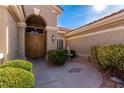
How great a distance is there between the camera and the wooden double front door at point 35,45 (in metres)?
10.8

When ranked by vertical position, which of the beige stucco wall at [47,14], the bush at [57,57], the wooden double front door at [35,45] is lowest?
the bush at [57,57]

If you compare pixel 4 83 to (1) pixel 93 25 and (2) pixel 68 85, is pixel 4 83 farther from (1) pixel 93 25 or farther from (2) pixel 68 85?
(1) pixel 93 25

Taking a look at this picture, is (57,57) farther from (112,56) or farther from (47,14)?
(47,14)

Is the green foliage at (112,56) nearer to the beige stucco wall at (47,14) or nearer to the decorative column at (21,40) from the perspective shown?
the beige stucco wall at (47,14)

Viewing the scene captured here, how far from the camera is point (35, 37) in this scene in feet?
37.0

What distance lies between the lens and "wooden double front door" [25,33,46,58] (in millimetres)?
10844

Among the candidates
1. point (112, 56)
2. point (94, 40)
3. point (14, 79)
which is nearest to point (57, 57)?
point (112, 56)

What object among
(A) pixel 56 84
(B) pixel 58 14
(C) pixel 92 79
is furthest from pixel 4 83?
(B) pixel 58 14

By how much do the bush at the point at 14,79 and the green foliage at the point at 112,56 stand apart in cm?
471

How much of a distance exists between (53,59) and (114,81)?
457 centimetres

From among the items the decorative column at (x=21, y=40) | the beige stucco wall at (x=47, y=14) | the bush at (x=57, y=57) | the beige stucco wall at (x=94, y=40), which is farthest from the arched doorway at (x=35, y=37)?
the beige stucco wall at (x=94, y=40)

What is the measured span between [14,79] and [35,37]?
844 cm

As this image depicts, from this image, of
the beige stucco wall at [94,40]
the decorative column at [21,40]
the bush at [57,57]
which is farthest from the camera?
the decorative column at [21,40]

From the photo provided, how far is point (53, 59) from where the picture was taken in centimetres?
920
